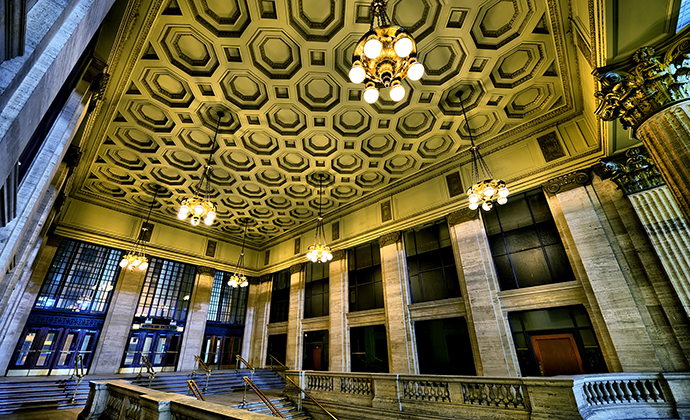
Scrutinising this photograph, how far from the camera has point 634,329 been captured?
5941 mm

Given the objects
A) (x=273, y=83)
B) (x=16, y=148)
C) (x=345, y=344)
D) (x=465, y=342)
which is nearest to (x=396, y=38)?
(x=16, y=148)

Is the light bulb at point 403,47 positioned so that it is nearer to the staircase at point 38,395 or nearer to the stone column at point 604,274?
the stone column at point 604,274

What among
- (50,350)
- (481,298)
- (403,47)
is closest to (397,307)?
(481,298)

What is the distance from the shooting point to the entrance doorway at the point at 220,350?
13453 millimetres

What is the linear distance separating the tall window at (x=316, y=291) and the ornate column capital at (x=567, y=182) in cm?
902

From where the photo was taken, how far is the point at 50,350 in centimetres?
989

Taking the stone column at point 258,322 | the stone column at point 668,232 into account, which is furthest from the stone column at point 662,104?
the stone column at point 258,322

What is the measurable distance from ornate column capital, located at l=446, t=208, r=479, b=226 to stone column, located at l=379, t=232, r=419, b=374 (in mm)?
2049

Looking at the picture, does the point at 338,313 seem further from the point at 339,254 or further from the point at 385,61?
the point at 385,61

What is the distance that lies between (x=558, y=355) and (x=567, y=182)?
4367 millimetres

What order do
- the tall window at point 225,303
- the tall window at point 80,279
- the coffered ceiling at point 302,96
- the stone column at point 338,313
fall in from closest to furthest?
1. the coffered ceiling at point 302,96
2. the tall window at point 80,279
3. the stone column at point 338,313
4. the tall window at point 225,303

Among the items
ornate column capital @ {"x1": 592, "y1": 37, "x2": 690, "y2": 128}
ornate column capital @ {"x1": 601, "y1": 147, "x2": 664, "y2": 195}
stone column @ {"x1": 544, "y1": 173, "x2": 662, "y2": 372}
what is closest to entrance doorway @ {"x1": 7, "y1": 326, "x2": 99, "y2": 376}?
stone column @ {"x1": 544, "y1": 173, "x2": 662, "y2": 372}

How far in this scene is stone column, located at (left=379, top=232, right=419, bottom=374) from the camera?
8.95 metres

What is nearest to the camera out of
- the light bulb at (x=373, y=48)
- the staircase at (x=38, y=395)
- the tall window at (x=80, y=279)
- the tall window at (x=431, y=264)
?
the light bulb at (x=373, y=48)
